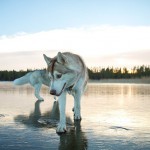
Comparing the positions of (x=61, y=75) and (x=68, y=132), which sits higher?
(x=61, y=75)

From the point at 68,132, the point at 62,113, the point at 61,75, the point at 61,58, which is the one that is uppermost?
the point at 61,58

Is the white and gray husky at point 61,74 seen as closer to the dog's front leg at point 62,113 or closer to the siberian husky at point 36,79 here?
the dog's front leg at point 62,113

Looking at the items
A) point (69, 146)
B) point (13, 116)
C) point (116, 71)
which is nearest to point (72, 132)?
point (69, 146)

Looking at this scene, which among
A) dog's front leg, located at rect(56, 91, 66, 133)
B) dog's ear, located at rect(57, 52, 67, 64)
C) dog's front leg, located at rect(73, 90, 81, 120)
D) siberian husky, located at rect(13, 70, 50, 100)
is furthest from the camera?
siberian husky, located at rect(13, 70, 50, 100)

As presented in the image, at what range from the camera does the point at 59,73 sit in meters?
7.15

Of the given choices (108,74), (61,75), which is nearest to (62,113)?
(61,75)

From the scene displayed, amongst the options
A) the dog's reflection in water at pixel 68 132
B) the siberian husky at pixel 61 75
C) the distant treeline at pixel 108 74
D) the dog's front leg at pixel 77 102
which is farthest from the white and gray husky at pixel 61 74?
the distant treeline at pixel 108 74

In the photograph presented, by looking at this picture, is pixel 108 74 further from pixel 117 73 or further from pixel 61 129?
pixel 61 129

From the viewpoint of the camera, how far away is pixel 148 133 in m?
7.08

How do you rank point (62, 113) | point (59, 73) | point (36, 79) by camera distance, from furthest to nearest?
1. point (36, 79)
2. point (62, 113)
3. point (59, 73)

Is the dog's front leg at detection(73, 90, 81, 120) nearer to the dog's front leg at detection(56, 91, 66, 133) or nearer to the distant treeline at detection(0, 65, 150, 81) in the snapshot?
the dog's front leg at detection(56, 91, 66, 133)

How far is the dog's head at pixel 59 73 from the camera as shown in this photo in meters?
7.08

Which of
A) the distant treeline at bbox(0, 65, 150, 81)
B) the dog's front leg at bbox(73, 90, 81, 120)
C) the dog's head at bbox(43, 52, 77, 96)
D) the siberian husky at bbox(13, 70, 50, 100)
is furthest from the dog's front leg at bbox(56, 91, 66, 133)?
the distant treeline at bbox(0, 65, 150, 81)

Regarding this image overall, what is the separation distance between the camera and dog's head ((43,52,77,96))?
708cm
